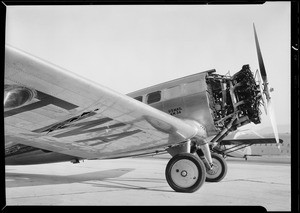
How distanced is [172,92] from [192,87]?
0.44m

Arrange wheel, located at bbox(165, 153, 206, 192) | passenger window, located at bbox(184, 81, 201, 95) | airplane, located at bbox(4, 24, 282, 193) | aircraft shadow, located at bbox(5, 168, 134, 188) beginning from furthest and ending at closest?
aircraft shadow, located at bbox(5, 168, 134, 188) < passenger window, located at bbox(184, 81, 201, 95) < wheel, located at bbox(165, 153, 206, 192) < airplane, located at bbox(4, 24, 282, 193)

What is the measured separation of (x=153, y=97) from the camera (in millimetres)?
5836

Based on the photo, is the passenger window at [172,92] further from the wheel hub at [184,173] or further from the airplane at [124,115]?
the wheel hub at [184,173]

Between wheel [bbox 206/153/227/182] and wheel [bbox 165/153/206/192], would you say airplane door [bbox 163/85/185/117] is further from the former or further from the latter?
wheel [bbox 206/153/227/182]

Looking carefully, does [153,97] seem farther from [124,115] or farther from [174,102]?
[124,115]

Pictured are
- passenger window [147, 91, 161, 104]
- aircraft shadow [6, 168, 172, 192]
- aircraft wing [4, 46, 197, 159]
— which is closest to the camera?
aircraft wing [4, 46, 197, 159]

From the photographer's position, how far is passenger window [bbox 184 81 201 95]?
5371 millimetres

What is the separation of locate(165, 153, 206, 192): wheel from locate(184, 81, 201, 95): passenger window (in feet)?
4.50

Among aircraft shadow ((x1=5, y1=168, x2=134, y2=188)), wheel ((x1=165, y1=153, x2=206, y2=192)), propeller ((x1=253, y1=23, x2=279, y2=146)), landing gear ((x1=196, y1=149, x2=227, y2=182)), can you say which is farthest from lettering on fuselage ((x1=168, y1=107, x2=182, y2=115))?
aircraft shadow ((x1=5, y1=168, x2=134, y2=188))

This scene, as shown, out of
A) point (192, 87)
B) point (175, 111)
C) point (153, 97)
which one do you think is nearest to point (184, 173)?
point (175, 111)
